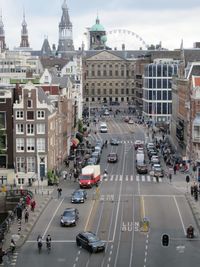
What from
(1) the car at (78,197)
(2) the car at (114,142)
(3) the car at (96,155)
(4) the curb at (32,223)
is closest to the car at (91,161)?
(3) the car at (96,155)

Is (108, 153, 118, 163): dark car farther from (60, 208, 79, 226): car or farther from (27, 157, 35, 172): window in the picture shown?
(60, 208, 79, 226): car

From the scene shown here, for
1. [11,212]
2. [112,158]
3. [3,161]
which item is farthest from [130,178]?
[11,212]

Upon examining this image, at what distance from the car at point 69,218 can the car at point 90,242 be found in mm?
7498

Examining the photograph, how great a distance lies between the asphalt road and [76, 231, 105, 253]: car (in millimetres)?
593

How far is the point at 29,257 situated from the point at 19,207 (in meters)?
15.8

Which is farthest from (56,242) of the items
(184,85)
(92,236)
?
(184,85)

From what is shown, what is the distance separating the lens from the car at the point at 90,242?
59.4m

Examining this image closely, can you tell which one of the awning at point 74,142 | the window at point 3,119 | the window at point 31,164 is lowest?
the awning at point 74,142

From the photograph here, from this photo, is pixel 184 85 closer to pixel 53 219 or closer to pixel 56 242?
pixel 53 219

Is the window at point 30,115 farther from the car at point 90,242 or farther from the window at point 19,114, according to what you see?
the car at point 90,242

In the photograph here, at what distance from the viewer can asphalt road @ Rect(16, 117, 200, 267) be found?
57.7 metres

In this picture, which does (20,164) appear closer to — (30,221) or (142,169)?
(142,169)

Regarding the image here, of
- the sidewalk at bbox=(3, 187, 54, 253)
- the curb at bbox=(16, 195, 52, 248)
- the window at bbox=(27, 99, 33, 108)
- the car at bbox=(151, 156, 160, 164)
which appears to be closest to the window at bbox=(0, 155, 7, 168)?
the sidewalk at bbox=(3, 187, 54, 253)

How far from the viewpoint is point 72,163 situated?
11744 centimetres
